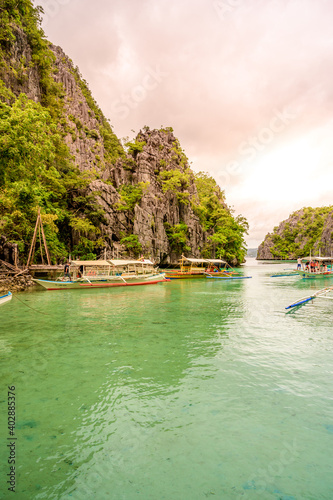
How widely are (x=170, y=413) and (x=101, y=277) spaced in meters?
23.8

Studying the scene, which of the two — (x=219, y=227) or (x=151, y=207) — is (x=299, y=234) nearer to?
(x=219, y=227)

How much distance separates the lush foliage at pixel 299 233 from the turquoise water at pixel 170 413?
12730cm

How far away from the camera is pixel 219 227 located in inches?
2429

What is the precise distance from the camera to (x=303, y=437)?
14.2 feet

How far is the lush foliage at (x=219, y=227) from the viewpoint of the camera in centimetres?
5884

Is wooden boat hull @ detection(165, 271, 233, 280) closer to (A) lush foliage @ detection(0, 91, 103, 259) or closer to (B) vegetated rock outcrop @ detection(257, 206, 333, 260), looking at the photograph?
(A) lush foliage @ detection(0, 91, 103, 259)

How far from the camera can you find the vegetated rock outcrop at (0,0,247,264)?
23214mm

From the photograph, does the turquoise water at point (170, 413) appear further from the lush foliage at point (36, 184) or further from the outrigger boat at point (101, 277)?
the outrigger boat at point (101, 277)

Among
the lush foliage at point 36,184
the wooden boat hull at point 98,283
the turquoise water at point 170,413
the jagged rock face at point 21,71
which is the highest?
the jagged rock face at point 21,71

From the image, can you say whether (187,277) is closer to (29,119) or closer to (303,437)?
(29,119)

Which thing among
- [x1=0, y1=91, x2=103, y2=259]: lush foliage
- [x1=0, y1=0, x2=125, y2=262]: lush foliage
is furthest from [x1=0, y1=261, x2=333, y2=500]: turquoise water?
[x1=0, y1=0, x2=125, y2=262]: lush foliage

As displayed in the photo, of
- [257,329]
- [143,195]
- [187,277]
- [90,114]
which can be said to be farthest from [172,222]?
[257,329]

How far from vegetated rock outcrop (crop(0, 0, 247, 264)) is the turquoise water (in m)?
11.0

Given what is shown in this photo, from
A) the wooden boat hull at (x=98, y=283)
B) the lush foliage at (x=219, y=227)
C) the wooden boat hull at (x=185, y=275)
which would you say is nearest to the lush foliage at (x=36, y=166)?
the wooden boat hull at (x=98, y=283)
